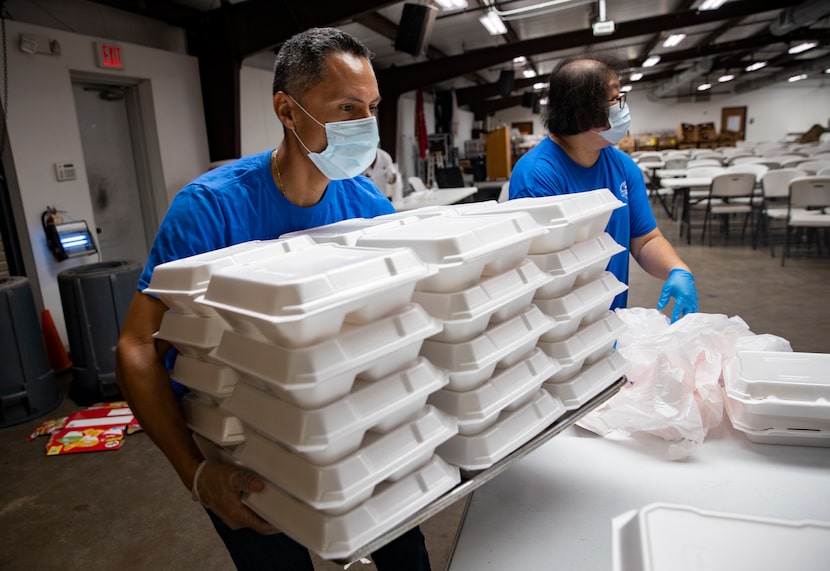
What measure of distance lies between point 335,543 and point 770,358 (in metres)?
1.26

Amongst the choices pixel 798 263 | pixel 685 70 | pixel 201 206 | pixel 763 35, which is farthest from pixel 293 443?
pixel 685 70

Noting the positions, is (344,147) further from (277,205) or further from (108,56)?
(108,56)

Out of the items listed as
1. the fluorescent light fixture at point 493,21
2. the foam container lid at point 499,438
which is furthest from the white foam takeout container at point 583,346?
the fluorescent light fixture at point 493,21

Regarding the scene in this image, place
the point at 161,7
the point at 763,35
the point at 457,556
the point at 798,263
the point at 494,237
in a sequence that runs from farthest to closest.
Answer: the point at 763,35, the point at 798,263, the point at 161,7, the point at 457,556, the point at 494,237

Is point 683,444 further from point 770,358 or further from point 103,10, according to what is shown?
point 103,10

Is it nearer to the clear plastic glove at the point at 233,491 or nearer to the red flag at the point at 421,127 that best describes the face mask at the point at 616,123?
the clear plastic glove at the point at 233,491

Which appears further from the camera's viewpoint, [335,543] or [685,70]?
[685,70]

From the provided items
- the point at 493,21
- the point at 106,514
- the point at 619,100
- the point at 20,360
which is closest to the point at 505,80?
the point at 493,21

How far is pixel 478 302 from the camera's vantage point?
818mm

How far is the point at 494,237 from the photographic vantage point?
85 centimetres

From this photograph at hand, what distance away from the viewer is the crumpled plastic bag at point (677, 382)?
1.23 metres

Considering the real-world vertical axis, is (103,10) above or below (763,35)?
below

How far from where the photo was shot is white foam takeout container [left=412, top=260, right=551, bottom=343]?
0.80 meters

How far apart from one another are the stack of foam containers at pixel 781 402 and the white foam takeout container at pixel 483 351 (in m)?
0.66
